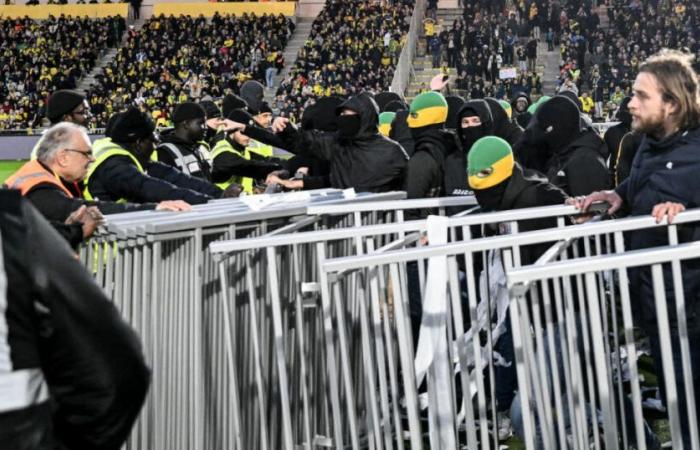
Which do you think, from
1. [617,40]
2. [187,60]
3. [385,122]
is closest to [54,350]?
[385,122]

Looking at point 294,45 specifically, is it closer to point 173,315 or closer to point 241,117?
point 241,117

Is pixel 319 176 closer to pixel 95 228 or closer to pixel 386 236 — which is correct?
pixel 386 236

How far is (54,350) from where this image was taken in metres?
2.11

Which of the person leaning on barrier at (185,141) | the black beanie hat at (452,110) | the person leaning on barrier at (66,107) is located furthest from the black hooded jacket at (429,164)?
the black beanie hat at (452,110)

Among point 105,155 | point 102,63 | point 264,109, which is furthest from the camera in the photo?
point 102,63

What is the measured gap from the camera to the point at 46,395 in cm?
213

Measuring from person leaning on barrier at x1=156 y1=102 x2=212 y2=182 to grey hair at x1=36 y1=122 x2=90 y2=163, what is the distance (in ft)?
9.54

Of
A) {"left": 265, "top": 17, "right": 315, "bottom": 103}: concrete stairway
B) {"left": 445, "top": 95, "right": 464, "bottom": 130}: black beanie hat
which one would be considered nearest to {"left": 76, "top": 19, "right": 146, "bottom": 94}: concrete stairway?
{"left": 265, "top": 17, "right": 315, "bottom": 103}: concrete stairway

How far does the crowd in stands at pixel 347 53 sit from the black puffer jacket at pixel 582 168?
2902cm

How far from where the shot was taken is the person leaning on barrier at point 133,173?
6.30 m

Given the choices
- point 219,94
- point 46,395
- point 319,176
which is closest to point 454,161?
point 319,176

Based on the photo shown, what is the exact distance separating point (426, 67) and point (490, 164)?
36331 millimetres

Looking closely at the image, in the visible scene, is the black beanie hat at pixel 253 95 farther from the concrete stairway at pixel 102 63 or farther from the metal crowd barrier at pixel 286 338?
the concrete stairway at pixel 102 63

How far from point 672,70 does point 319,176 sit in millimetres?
4493
